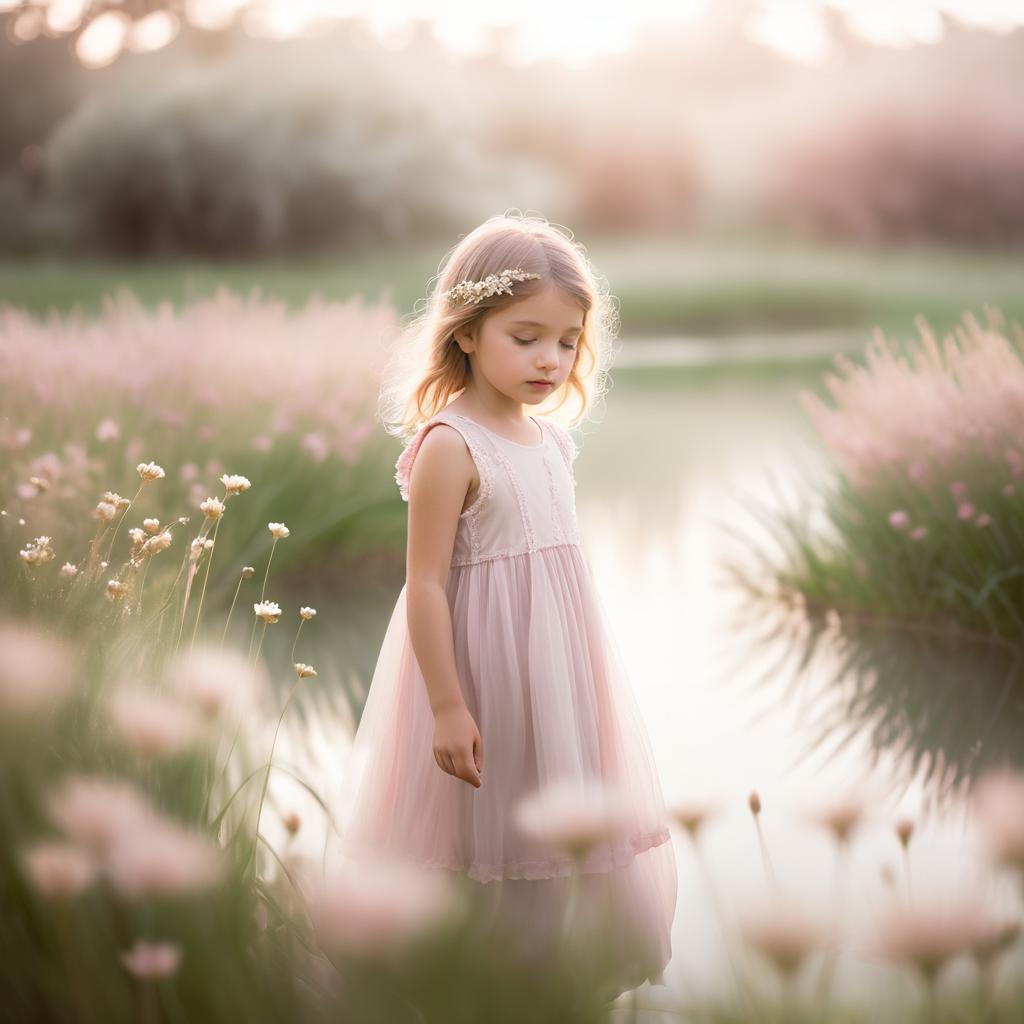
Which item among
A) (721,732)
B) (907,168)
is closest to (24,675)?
(721,732)

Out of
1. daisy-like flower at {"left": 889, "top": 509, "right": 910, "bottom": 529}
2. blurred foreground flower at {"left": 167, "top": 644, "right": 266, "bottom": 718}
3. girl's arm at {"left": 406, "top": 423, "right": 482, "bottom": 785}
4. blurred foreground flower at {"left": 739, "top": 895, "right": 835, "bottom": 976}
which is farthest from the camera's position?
daisy-like flower at {"left": 889, "top": 509, "right": 910, "bottom": 529}

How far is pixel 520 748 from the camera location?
201 centimetres

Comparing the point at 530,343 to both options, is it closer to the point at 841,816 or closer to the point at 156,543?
A: the point at 156,543

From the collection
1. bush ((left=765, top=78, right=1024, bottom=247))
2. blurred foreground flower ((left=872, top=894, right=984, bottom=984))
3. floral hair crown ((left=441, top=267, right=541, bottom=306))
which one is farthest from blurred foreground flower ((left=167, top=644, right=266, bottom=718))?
bush ((left=765, top=78, right=1024, bottom=247))

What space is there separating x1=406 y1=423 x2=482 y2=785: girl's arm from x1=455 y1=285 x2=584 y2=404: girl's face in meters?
0.13

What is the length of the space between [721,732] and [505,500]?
1.70 m

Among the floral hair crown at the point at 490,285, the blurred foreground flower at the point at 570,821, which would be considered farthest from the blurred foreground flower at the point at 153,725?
the floral hair crown at the point at 490,285

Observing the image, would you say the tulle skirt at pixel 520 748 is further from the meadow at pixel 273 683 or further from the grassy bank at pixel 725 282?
the grassy bank at pixel 725 282

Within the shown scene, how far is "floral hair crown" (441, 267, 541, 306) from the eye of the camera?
1987 millimetres

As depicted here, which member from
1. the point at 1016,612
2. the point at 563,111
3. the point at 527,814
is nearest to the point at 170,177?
the point at 563,111

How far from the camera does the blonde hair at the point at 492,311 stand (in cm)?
202

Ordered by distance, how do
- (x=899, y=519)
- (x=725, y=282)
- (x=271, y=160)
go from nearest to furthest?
(x=899, y=519)
(x=271, y=160)
(x=725, y=282)

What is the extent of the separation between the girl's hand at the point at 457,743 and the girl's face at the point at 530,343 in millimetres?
533

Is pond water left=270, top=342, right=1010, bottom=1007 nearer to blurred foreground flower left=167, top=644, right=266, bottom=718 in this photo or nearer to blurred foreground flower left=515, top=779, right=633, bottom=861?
blurred foreground flower left=515, top=779, right=633, bottom=861
